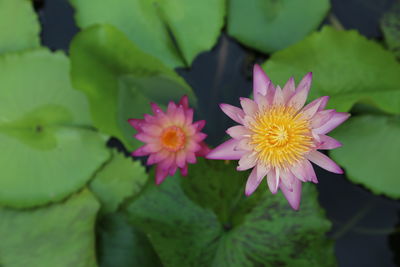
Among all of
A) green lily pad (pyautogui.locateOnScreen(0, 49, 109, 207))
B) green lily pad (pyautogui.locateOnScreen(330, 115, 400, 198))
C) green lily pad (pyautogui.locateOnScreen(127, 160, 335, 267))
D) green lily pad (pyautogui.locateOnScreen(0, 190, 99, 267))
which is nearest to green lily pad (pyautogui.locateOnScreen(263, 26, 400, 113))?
green lily pad (pyautogui.locateOnScreen(330, 115, 400, 198))

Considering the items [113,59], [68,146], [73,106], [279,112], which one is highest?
[279,112]

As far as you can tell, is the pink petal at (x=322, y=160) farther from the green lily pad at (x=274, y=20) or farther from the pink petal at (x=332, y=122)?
the green lily pad at (x=274, y=20)

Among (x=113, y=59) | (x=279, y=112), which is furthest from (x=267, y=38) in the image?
(x=279, y=112)

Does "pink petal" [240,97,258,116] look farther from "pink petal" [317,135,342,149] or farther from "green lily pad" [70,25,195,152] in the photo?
"green lily pad" [70,25,195,152]

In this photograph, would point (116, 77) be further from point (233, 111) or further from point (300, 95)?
point (300, 95)

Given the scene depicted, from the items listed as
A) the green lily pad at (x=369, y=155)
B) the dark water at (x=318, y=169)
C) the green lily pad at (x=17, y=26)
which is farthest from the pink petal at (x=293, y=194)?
the green lily pad at (x=17, y=26)

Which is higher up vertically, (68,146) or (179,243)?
(68,146)

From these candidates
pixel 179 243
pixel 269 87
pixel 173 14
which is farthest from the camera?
pixel 173 14

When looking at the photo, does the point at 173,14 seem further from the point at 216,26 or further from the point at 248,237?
the point at 248,237
